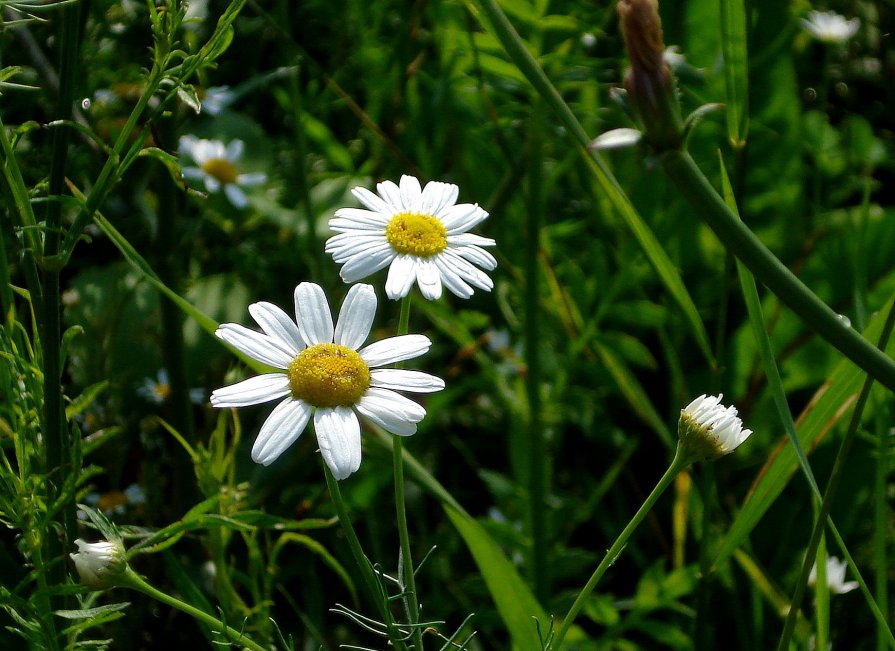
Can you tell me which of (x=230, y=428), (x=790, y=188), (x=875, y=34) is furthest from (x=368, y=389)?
(x=875, y=34)

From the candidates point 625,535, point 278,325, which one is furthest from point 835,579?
point 278,325

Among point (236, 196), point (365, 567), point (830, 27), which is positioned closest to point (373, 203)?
point (365, 567)

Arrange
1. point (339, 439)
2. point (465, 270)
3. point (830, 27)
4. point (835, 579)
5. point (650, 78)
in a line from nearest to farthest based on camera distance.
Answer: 1. point (650, 78)
2. point (339, 439)
3. point (465, 270)
4. point (835, 579)
5. point (830, 27)

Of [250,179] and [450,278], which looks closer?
[450,278]

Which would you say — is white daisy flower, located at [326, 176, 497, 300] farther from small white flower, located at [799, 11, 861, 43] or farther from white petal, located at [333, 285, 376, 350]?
small white flower, located at [799, 11, 861, 43]

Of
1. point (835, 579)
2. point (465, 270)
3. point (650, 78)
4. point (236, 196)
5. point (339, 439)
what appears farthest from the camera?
point (236, 196)

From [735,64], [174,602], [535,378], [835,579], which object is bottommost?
[835,579]

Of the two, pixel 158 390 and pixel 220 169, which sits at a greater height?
pixel 220 169

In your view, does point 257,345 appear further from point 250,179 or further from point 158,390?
point 250,179
